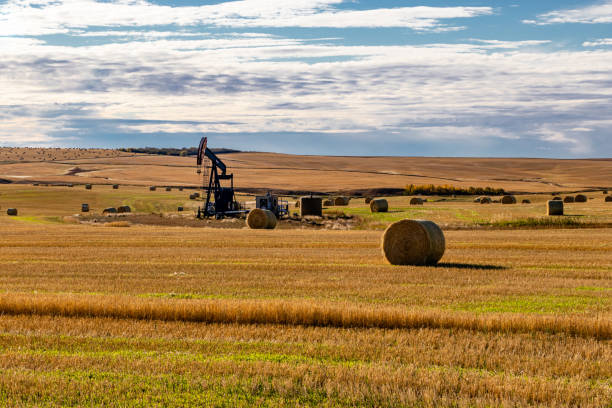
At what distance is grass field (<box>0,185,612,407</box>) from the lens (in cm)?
804

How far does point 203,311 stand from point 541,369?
19.2 feet

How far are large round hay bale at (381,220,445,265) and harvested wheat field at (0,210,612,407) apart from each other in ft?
2.81

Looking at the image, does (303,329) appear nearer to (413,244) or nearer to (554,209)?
(413,244)

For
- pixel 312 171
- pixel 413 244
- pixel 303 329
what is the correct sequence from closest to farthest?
pixel 303 329 < pixel 413 244 < pixel 312 171

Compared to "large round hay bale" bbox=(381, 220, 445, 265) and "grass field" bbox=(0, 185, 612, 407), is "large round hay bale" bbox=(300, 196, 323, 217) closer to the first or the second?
"large round hay bale" bbox=(381, 220, 445, 265)

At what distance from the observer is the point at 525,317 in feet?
38.1

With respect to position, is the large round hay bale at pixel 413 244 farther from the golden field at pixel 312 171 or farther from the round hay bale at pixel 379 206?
the golden field at pixel 312 171

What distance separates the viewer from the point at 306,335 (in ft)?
36.0

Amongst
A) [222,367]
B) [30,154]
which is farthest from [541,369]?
[30,154]

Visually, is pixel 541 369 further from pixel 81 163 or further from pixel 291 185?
pixel 81 163

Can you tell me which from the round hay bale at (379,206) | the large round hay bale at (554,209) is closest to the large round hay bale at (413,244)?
the large round hay bale at (554,209)

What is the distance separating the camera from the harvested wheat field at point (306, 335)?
8.04m

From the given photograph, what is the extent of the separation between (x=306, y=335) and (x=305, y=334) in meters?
0.07

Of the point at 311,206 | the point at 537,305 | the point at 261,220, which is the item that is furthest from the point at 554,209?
the point at 537,305
